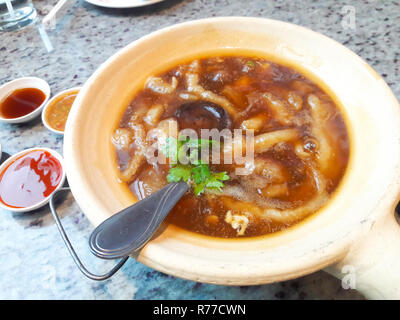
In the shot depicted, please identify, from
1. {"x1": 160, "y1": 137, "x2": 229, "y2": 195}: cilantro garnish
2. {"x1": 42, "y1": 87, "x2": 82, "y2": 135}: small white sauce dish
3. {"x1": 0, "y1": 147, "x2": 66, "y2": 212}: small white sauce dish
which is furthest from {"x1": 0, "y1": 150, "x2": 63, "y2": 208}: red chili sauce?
{"x1": 160, "y1": 137, "x2": 229, "y2": 195}: cilantro garnish

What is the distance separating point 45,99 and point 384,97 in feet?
6.45

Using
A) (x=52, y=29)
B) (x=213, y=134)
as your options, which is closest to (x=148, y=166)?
(x=213, y=134)

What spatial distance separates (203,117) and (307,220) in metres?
0.65

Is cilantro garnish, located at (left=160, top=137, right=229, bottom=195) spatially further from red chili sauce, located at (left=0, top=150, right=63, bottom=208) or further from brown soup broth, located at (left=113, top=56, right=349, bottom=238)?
red chili sauce, located at (left=0, top=150, right=63, bottom=208)

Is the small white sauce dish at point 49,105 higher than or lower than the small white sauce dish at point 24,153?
higher

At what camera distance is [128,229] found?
1016mm

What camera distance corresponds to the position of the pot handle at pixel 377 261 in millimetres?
956

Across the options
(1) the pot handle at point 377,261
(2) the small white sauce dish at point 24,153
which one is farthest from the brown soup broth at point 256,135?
(2) the small white sauce dish at point 24,153

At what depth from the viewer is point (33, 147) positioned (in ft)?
6.28

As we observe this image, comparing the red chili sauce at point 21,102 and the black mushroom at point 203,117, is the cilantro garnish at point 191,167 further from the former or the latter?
the red chili sauce at point 21,102

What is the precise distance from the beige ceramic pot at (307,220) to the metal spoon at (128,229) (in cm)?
5

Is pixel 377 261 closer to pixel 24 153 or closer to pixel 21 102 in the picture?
pixel 24 153

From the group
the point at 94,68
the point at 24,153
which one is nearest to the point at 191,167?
the point at 24,153
